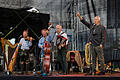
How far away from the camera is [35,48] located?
693cm

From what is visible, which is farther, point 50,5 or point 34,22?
point 50,5

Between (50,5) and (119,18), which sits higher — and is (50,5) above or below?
above

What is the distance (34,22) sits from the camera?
684 centimetres

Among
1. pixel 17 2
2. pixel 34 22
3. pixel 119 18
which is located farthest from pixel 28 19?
pixel 119 18

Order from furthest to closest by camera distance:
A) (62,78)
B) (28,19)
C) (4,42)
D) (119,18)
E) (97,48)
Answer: (119,18), (28,19), (4,42), (97,48), (62,78)

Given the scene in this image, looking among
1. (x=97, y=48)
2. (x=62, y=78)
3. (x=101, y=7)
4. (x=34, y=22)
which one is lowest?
(x=62, y=78)

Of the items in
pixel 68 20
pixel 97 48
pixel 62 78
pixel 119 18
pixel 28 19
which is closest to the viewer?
pixel 62 78

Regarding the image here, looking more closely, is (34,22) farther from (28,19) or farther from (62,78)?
(62,78)

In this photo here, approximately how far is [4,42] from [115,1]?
460cm

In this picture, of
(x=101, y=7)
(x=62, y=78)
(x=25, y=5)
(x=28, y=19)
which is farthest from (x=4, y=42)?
(x=101, y=7)

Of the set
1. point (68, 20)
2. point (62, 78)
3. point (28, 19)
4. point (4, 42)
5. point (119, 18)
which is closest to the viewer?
point (62, 78)

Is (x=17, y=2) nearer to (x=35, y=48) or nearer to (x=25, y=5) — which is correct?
(x=25, y=5)

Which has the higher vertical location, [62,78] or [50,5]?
[50,5]

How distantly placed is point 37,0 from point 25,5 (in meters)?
0.54
